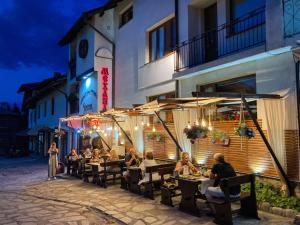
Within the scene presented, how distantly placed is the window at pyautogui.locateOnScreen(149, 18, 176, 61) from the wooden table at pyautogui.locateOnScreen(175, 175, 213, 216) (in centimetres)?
697

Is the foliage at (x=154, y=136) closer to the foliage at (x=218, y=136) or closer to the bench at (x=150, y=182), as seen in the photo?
the bench at (x=150, y=182)

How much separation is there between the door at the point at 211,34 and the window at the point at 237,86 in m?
1.23

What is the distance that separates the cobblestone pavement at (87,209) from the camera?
7725 millimetres

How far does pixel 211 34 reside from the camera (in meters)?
11.8

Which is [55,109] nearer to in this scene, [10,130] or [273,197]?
[10,130]

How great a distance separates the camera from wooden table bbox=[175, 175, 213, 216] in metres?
8.00

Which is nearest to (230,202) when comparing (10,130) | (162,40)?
(162,40)

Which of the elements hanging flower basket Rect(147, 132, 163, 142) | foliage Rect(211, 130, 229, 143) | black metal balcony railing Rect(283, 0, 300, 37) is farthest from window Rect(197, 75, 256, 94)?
hanging flower basket Rect(147, 132, 163, 142)

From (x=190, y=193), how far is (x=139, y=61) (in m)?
8.90

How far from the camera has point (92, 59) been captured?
722 inches

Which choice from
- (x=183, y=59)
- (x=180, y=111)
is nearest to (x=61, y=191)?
(x=180, y=111)

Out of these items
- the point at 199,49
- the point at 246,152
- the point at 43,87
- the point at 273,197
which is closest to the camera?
the point at 273,197

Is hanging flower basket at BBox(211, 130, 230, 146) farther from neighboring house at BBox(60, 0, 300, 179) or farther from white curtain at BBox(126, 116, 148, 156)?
white curtain at BBox(126, 116, 148, 156)

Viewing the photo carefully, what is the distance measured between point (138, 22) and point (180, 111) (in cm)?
640
